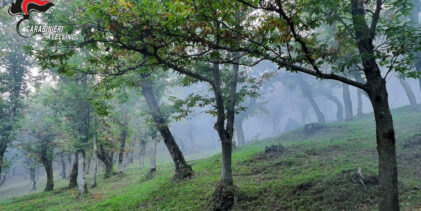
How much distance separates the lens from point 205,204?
868 cm

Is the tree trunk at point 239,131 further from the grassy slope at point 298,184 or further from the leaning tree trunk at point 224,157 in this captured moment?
the leaning tree trunk at point 224,157

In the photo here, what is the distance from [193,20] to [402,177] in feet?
29.9

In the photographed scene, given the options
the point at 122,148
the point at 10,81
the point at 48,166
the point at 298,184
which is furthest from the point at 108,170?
the point at 298,184

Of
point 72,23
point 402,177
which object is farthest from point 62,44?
point 402,177

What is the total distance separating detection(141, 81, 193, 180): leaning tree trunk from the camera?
12.9 meters

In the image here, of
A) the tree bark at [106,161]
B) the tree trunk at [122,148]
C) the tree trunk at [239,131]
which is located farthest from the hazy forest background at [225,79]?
the tree trunk at [239,131]

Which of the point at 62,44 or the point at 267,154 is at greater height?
the point at 62,44

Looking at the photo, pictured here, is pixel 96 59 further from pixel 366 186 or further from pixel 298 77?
pixel 298 77

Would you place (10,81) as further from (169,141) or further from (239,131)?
(239,131)

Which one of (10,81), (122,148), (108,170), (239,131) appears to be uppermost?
(10,81)

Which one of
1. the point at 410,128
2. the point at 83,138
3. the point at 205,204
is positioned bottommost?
the point at 205,204

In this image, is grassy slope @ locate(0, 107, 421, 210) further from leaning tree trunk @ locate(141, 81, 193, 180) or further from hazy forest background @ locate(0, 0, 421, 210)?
leaning tree trunk @ locate(141, 81, 193, 180)

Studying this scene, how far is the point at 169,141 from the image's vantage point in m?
14.4

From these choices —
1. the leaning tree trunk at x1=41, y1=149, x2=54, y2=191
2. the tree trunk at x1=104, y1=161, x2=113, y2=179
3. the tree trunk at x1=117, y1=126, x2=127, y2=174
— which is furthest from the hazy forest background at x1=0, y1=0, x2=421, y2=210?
the tree trunk at x1=117, y1=126, x2=127, y2=174
